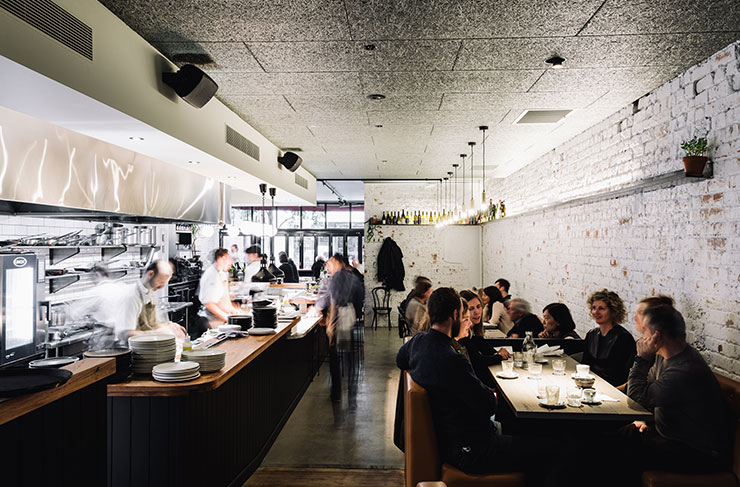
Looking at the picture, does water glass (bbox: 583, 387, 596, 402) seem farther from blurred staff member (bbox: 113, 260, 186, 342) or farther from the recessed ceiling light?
blurred staff member (bbox: 113, 260, 186, 342)

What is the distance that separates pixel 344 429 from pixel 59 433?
10.8 ft

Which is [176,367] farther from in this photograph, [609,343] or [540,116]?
[540,116]

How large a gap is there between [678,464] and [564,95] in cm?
301

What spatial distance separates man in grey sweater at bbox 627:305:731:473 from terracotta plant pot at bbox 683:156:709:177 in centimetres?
108

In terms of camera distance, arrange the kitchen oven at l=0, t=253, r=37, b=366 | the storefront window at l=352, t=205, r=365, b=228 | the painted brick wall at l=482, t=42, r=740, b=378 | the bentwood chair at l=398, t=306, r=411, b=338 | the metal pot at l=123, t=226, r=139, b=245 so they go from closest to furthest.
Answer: the painted brick wall at l=482, t=42, r=740, b=378 → the kitchen oven at l=0, t=253, r=37, b=366 → the bentwood chair at l=398, t=306, r=411, b=338 → the metal pot at l=123, t=226, r=139, b=245 → the storefront window at l=352, t=205, r=365, b=228

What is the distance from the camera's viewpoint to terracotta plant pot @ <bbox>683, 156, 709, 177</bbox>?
3508 mm

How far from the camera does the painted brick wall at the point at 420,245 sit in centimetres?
1115

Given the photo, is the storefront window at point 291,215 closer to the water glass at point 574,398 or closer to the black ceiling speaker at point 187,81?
the black ceiling speaker at point 187,81

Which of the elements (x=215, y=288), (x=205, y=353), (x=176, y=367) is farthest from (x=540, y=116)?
(x=215, y=288)

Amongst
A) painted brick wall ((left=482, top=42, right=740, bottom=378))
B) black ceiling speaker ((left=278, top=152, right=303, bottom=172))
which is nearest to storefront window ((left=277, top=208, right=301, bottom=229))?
black ceiling speaker ((left=278, top=152, right=303, bottom=172))

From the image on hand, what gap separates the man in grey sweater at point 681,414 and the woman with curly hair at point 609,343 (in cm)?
100

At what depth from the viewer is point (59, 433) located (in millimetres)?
1884

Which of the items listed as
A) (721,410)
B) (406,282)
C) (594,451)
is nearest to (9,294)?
(594,451)

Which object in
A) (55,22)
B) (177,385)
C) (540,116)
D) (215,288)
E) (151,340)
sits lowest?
(177,385)
